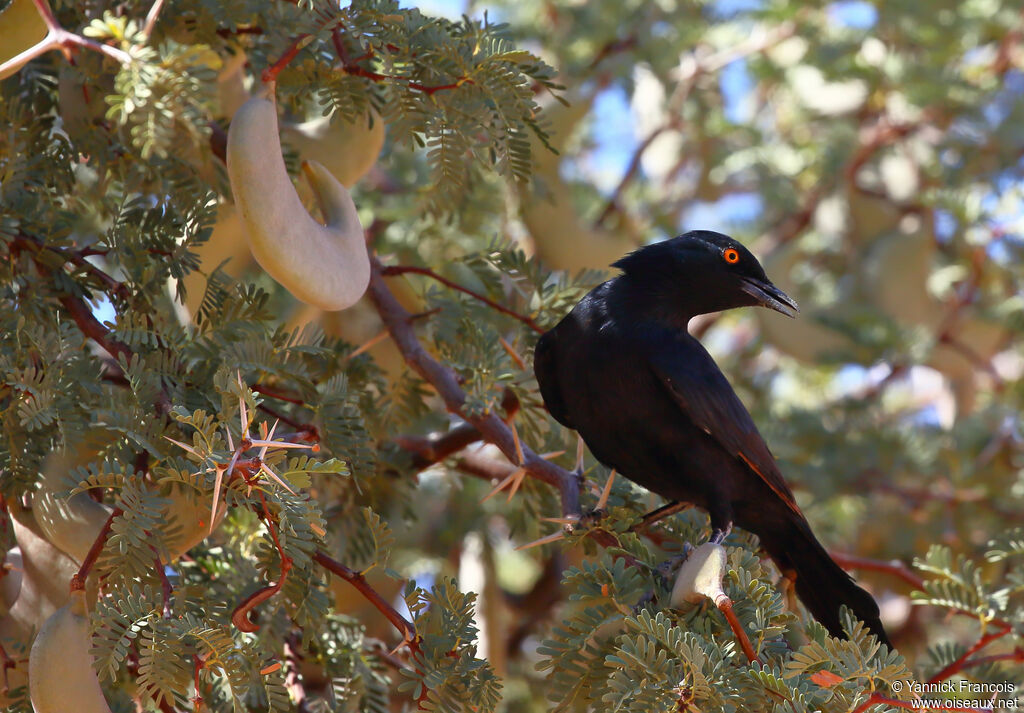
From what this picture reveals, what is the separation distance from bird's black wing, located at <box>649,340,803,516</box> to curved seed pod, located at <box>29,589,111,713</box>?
1.62 meters

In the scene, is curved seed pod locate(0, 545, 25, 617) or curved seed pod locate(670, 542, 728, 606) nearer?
curved seed pod locate(670, 542, 728, 606)

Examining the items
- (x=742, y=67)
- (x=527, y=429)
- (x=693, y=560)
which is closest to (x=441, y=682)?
(x=693, y=560)

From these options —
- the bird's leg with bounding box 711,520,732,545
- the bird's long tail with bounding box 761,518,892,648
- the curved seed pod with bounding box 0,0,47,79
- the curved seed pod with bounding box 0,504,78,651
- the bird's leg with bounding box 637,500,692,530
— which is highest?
the curved seed pod with bounding box 0,0,47,79

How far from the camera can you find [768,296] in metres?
3.18

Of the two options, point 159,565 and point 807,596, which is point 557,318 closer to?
point 807,596

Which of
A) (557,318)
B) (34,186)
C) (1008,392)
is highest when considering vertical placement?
(34,186)

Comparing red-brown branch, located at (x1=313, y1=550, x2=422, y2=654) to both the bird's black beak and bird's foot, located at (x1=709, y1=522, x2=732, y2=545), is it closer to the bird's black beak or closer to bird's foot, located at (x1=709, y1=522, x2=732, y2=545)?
bird's foot, located at (x1=709, y1=522, x2=732, y2=545)

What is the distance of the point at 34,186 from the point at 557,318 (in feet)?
4.72

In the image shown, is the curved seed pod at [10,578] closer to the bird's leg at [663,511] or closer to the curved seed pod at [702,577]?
the curved seed pod at [702,577]

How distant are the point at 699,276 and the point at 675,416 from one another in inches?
18.5

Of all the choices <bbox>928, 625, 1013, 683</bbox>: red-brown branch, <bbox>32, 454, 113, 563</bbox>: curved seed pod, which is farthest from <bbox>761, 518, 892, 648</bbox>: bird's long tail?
<bbox>32, 454, 113, 563</bbox>: curved seed pod

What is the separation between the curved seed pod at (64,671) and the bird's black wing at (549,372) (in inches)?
60.6

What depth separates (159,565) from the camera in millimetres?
2035

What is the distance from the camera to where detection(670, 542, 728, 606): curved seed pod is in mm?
1987
